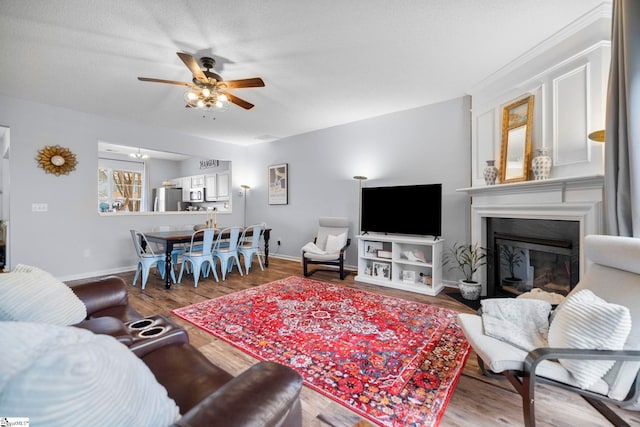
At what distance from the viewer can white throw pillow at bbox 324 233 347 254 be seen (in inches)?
181

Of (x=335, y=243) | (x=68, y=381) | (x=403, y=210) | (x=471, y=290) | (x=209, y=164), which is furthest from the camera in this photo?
(x=209, y=164)

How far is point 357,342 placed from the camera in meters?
2.21

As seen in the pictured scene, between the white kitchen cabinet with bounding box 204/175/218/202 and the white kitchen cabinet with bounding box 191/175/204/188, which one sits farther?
the white kitchen cabinet with bounding box 191/175/204/188

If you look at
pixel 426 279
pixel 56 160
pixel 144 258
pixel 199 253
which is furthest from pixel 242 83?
pixel 56 160

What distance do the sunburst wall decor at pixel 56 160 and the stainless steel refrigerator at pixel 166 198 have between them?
12.2 feet

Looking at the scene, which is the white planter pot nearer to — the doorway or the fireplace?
the fireplace

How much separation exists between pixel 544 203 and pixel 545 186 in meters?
0.15

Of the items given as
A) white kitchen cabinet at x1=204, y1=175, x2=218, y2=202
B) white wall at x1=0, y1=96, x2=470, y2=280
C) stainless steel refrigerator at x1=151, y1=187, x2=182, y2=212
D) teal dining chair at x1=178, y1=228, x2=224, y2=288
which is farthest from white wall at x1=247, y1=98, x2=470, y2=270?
stainless steel refrigerator at x1=151, y1=187, x2=182, y2=212

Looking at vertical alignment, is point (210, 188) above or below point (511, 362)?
above

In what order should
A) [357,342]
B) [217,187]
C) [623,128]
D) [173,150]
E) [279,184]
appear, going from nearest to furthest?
[623,128] → [357,342] → [173,150] → [279,184] → [217,187]

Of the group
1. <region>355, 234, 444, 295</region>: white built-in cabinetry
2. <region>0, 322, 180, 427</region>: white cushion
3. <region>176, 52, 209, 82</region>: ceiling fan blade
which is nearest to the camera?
<region>0, 322, 180, 427</region>: white cushion

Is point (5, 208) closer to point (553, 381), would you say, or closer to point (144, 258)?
point (144, 258)

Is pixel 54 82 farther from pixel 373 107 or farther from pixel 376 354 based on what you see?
pixel 376 354

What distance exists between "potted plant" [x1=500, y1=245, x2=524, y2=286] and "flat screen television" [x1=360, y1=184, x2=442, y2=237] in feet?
2.36
